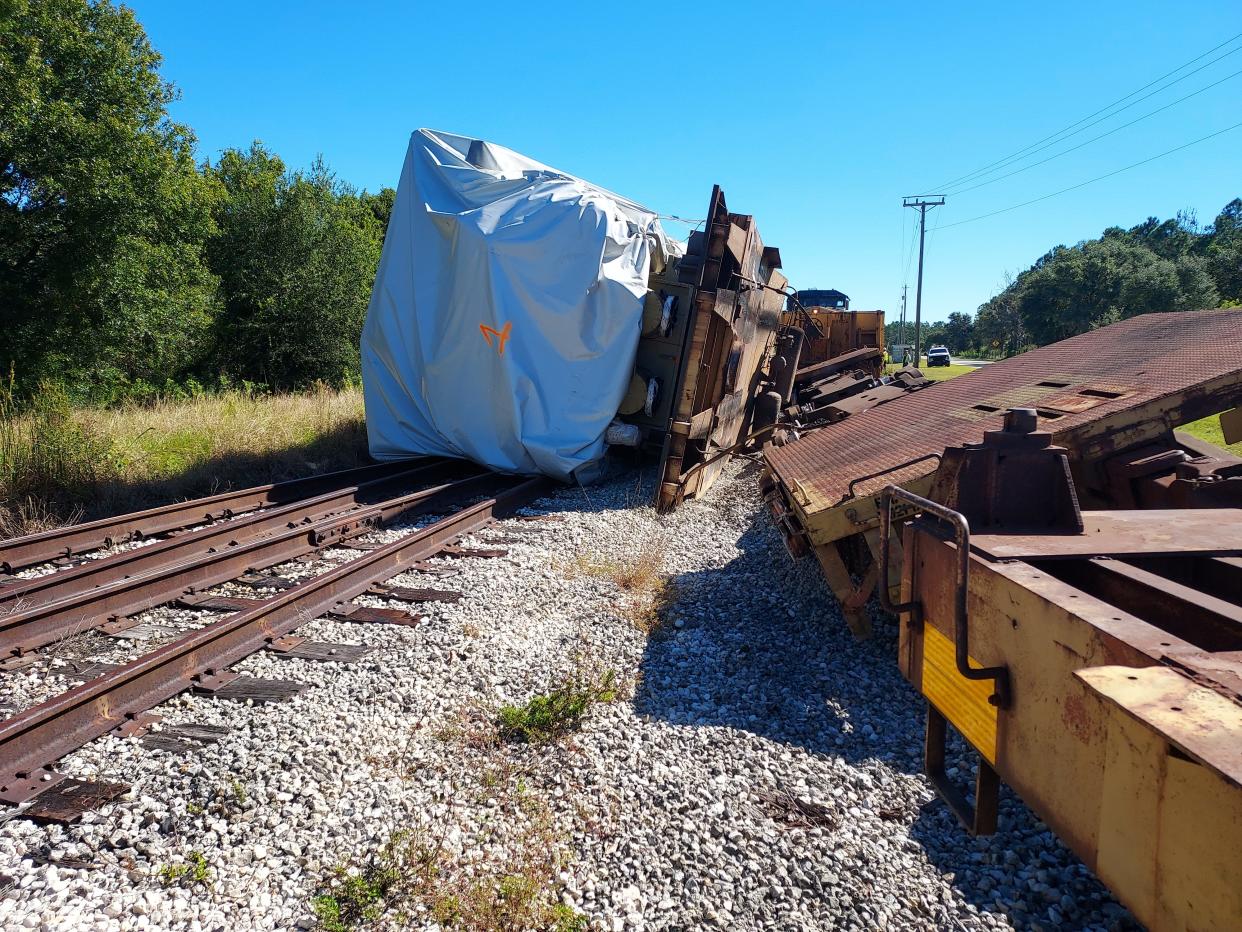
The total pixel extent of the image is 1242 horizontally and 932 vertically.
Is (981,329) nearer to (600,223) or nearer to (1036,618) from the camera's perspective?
(600,223)

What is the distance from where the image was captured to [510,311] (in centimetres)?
977

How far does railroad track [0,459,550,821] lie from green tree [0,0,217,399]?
12.8m

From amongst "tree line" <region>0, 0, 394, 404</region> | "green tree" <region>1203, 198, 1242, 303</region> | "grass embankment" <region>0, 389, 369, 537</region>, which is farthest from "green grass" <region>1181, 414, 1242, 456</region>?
"green tree" <region>1203, 198, 1242, 303</region>

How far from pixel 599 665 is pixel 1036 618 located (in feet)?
10.1

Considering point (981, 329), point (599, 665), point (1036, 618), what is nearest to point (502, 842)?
point (599, 665)

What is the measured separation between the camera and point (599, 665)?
460 cm

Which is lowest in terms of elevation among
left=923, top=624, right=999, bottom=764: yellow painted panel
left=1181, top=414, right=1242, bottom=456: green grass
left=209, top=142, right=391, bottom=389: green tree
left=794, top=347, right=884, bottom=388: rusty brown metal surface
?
left=923, top=624, right=999, bottom=764: yellow painted panel

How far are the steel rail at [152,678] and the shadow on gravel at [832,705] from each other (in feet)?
7.69

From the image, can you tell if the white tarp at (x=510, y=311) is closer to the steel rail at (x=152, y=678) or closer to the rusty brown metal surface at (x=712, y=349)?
the rusty brown metal surface at (x=712, y=349)

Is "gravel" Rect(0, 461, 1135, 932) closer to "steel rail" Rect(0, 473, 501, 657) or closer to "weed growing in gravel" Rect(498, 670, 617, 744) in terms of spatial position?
"weed growing in gravel" Rect(498, 670, 617, 744)

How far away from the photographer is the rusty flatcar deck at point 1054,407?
3629mm

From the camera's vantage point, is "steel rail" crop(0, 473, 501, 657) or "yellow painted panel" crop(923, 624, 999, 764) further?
"steel rail" crop(0, 473, 501, 657)

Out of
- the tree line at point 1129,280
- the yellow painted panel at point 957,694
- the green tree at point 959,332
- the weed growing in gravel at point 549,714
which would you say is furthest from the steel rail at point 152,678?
the green tree at point 959,332

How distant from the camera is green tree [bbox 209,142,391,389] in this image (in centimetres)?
2575
